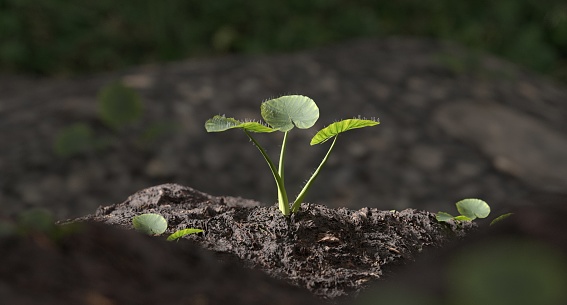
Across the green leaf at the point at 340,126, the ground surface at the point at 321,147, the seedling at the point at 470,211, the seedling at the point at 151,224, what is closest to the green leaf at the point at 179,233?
the seedling at the point at 151,224

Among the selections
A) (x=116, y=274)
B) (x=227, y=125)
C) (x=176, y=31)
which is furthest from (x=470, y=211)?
(x=176, y=31)

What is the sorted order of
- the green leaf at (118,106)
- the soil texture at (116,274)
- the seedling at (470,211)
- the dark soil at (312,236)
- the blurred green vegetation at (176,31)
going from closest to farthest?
the soil texture at (116,274) → the dark soil at (312,236) → the seedling at (470,211) → the green leaf at (118,106) → the blurred green vegetation at (176,31)

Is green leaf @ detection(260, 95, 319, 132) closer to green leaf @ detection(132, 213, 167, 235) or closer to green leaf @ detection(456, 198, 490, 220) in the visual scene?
green leaf @ detection(132, 213, 167, 235)

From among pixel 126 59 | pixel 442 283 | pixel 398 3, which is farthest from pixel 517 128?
pixel 442 283

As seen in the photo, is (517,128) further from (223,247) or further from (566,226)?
(566,226)

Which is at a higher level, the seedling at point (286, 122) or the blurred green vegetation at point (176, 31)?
the blurred green vegetation at point (176, 31)

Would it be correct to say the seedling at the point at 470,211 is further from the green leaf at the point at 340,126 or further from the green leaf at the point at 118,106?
the green leaf at the point at 118,106
